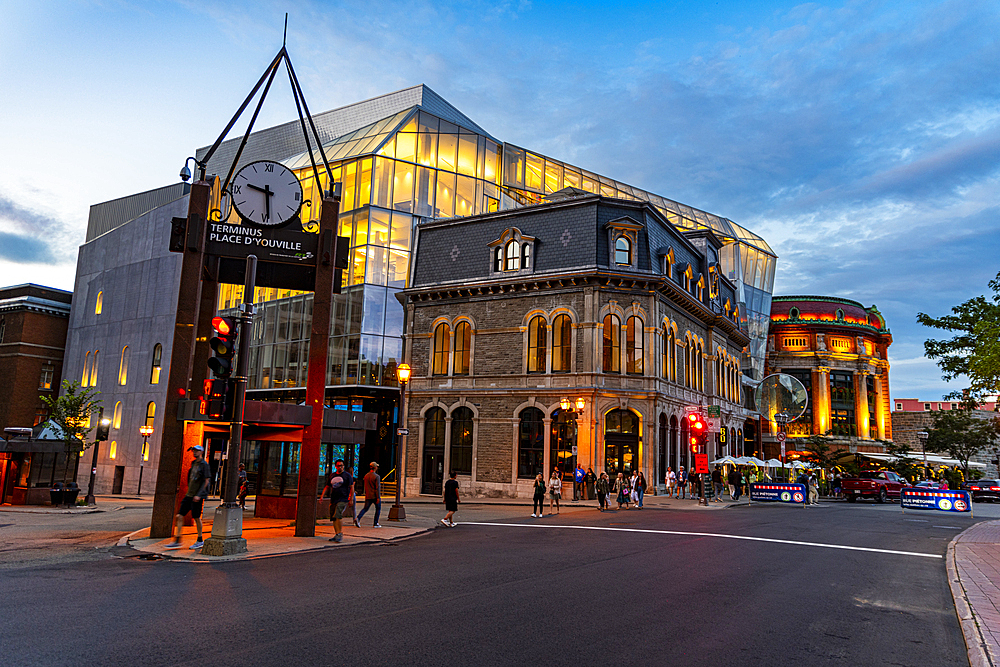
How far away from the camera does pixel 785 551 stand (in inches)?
582

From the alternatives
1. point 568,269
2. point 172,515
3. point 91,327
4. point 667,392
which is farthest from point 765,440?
point 172,515

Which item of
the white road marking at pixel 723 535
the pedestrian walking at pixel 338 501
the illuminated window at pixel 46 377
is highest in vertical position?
the illuminated window at pixel 46 377

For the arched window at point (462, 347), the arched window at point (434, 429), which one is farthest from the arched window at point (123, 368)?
the arched window at point (462, 347)

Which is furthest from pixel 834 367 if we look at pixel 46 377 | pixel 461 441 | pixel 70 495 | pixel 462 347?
pixel 46 377

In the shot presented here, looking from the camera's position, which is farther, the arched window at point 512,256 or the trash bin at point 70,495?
the arched window at point 512,256

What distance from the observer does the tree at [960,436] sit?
68.5 metres

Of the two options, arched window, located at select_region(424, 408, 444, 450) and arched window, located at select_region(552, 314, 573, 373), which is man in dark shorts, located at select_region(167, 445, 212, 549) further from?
arched window, located at select_region(424, 408, 444, 450)

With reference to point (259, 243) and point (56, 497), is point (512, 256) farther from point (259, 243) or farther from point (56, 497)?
point (56, 497)

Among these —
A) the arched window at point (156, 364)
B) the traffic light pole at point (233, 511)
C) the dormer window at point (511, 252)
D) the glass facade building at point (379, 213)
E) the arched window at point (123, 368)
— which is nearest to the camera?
the traffic light pole at point (233, 511)

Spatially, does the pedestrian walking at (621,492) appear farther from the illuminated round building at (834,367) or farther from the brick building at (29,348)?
the illuminated round building at (834,367)

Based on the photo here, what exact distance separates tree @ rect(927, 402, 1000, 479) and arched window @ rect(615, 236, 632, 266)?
169 feet

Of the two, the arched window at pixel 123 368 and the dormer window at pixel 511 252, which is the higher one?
the dormer window at pixel 511 252

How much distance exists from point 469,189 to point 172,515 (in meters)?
33.5

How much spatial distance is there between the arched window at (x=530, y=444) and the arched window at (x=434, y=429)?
477cm
